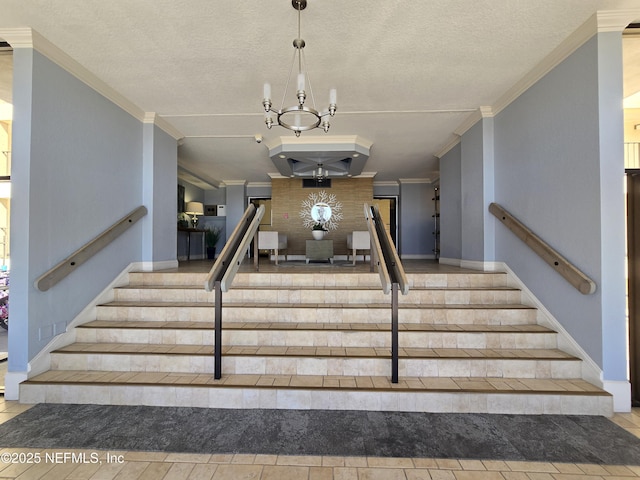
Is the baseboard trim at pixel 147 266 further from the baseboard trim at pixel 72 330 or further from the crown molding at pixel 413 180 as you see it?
the crown molding at pixel 413 180

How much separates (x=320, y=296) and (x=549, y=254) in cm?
227

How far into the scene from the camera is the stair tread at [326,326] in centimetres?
303

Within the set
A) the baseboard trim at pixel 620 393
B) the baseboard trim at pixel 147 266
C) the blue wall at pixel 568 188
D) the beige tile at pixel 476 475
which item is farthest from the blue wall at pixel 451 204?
the baseboard trim at pixel 147 266

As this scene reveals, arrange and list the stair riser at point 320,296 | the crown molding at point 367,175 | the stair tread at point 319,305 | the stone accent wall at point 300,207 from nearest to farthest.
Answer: the stair tread at point 319,305, the stair riser at point 320,296, the crown molding at point 367,175, the stone accent wall at point 300,207

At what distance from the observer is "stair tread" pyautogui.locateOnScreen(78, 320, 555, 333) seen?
3027 millimetres

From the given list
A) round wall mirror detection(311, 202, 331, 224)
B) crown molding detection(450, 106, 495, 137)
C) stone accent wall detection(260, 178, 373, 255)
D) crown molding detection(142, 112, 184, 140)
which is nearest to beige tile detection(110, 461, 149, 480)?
crown molding detection(142, 112, 184, 140)

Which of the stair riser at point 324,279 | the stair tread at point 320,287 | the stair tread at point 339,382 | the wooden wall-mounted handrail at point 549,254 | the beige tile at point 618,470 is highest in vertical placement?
the wooden wall-mounted handrail at point 549,254

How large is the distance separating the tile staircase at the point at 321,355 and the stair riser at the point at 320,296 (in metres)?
0.01

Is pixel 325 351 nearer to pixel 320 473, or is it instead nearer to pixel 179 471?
pixel 320 473

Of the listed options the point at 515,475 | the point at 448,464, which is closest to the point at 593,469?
the point at 515,475

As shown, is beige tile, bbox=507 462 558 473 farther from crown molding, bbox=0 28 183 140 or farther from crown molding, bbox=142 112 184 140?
crown molding, bbox=142 112 184 140

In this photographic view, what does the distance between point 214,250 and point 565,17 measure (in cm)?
869

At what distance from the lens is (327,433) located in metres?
2.10

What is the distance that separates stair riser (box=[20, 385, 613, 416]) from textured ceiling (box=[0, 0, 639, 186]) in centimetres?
291
